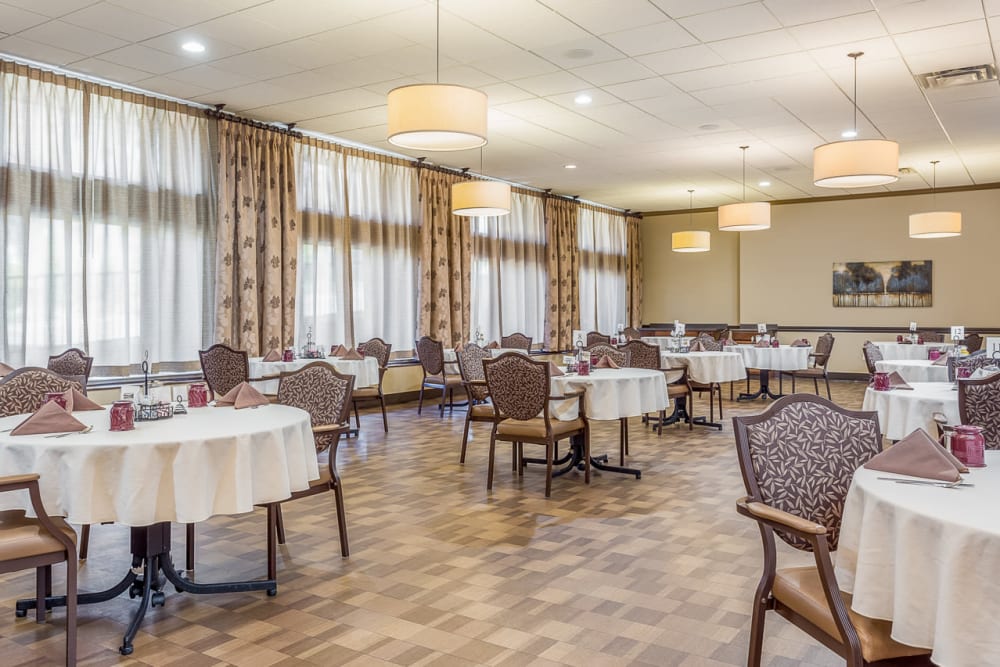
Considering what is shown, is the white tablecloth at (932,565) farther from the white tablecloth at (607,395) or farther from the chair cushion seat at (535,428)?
the white tablecloth at (607,395)

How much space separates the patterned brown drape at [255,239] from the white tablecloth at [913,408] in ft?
19.9

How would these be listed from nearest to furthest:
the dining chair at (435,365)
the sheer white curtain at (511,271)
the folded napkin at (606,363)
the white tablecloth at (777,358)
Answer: the folded napkin at (606,363), the dining chair at (435,365), the white tablecloth at (777,358), the sheer white curtain at (511,271)

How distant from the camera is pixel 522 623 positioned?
3.08m

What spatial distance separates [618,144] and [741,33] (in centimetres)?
376

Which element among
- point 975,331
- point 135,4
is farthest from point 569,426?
point 975,331

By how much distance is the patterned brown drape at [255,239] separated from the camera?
25.7 feet

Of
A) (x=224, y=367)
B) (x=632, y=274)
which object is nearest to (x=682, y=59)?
(x=224, y=367)

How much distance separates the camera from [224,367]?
6.53 meters

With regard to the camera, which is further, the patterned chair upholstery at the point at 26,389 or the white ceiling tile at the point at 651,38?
the white ceiling tile at the point at 651,38

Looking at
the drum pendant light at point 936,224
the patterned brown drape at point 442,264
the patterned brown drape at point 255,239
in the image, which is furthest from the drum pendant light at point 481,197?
the drum pendant light at point 936,224

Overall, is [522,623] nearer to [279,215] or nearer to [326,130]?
[279,215]

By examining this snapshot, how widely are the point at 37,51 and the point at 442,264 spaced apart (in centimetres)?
570

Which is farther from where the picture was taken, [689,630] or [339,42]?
[339,42]

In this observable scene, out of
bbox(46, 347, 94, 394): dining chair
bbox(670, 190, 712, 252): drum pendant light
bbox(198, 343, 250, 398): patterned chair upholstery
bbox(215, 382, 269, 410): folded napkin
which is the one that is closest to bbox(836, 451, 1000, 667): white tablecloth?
bbox(215, 382, 269, 410): folded napkin
